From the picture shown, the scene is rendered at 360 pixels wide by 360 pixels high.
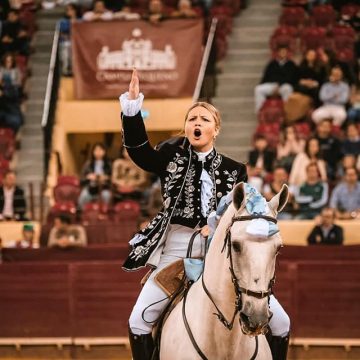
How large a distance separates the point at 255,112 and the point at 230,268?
10.4 m

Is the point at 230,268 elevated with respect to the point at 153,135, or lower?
elevated

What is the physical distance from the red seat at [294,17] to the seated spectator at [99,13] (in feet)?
7.20

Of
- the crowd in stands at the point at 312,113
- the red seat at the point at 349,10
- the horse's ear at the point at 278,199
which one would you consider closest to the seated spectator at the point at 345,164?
the crowd in stands at the point at 312,113

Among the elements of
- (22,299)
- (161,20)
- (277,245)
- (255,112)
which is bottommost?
(22,299)

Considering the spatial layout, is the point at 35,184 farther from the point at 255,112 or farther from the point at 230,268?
the point at 230,268

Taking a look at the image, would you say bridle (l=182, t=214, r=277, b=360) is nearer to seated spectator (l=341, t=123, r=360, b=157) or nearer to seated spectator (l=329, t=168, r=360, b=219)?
seated spectator (l=329, t=168, r=360, b=219)

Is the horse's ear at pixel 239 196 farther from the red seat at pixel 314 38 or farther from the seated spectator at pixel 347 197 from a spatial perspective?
the red seat at pixel 314 38

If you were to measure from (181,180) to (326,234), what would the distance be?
6560mm

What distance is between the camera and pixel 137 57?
15.4 m

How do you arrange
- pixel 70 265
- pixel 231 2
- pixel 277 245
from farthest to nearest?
pixel 231 2 < pixel 70 265 < pixel 277 245

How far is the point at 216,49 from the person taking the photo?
52.3 feet

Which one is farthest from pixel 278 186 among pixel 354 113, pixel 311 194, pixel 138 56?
pixel 138 56

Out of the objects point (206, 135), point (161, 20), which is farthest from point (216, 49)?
point (206, 135)

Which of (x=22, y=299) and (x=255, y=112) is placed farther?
(x=255, y=112)
